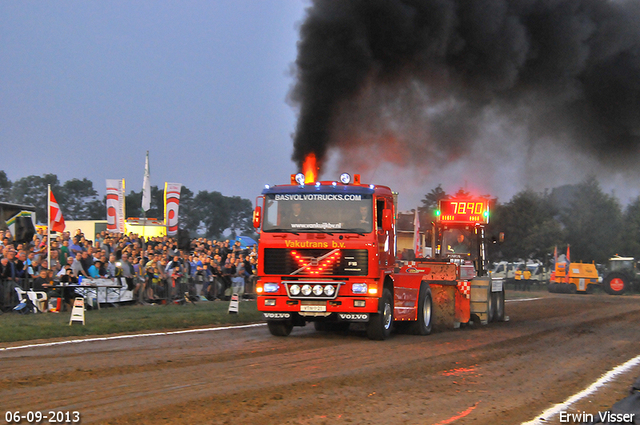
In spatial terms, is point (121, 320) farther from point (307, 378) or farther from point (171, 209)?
point (171, 209)

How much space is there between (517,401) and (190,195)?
10033 cm

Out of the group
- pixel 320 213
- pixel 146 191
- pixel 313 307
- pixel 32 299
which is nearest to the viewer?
pixel 313 307

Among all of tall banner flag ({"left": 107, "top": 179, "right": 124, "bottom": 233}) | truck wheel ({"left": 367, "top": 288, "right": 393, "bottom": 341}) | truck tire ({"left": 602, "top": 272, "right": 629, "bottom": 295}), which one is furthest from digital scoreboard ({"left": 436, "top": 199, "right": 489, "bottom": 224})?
truck tire ({"left": 602, "top": 272, "right": 629, "bottom": 295})

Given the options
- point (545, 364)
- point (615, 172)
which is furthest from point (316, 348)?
point (615, 172)

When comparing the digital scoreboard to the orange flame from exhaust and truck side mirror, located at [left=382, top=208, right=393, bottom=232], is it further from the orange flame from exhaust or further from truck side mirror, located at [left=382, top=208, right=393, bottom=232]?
truck side mirror, located at [left=382, top=208, right=393, bottom=232]

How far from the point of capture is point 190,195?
10525 cm

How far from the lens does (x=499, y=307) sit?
19.5m

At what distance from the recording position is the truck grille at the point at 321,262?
500 inches

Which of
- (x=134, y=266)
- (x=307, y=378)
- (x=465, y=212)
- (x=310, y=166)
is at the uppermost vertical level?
(x=310, y=166)

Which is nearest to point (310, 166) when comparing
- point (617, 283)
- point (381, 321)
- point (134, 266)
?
point (381, 321)

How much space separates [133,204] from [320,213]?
8017 centimetres

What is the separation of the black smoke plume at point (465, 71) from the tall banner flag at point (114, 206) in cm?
1181

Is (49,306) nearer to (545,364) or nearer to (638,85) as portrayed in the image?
(545,364)

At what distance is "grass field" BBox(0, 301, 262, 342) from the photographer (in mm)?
12734
